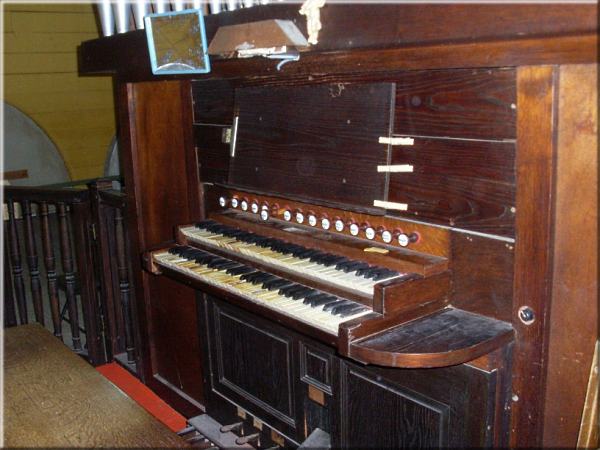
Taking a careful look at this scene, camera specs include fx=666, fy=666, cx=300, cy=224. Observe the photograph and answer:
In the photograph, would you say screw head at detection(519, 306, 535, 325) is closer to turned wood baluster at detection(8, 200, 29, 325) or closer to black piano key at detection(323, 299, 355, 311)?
black piano key at detection(323, 299, 355, 311)

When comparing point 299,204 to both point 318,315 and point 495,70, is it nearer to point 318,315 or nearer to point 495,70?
point 318,315

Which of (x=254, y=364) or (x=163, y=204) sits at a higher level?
(x=163, y=204)

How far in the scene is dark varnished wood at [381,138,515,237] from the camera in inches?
75.9

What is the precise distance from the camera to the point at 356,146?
2281 mm

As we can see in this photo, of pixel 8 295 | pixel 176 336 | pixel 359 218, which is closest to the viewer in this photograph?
pixel 359 218

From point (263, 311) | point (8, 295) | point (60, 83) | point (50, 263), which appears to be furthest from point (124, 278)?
point (60, 83)

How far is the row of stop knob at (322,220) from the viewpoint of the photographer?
2.27 meters

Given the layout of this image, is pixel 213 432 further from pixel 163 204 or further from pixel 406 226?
pixel 406 226

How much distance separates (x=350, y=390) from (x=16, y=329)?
149 centimetres

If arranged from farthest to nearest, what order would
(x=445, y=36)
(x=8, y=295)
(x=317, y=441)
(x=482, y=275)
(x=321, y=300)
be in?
(x=8, y=295), (x=317, y=441), (x=321, y=300), (x=482, y=275), (x=445, y=36)

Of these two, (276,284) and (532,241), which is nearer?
(532,241)

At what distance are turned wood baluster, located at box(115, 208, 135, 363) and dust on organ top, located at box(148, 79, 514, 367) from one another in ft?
2.86

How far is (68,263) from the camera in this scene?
379 centimetres

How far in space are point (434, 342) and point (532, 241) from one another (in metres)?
0.40
